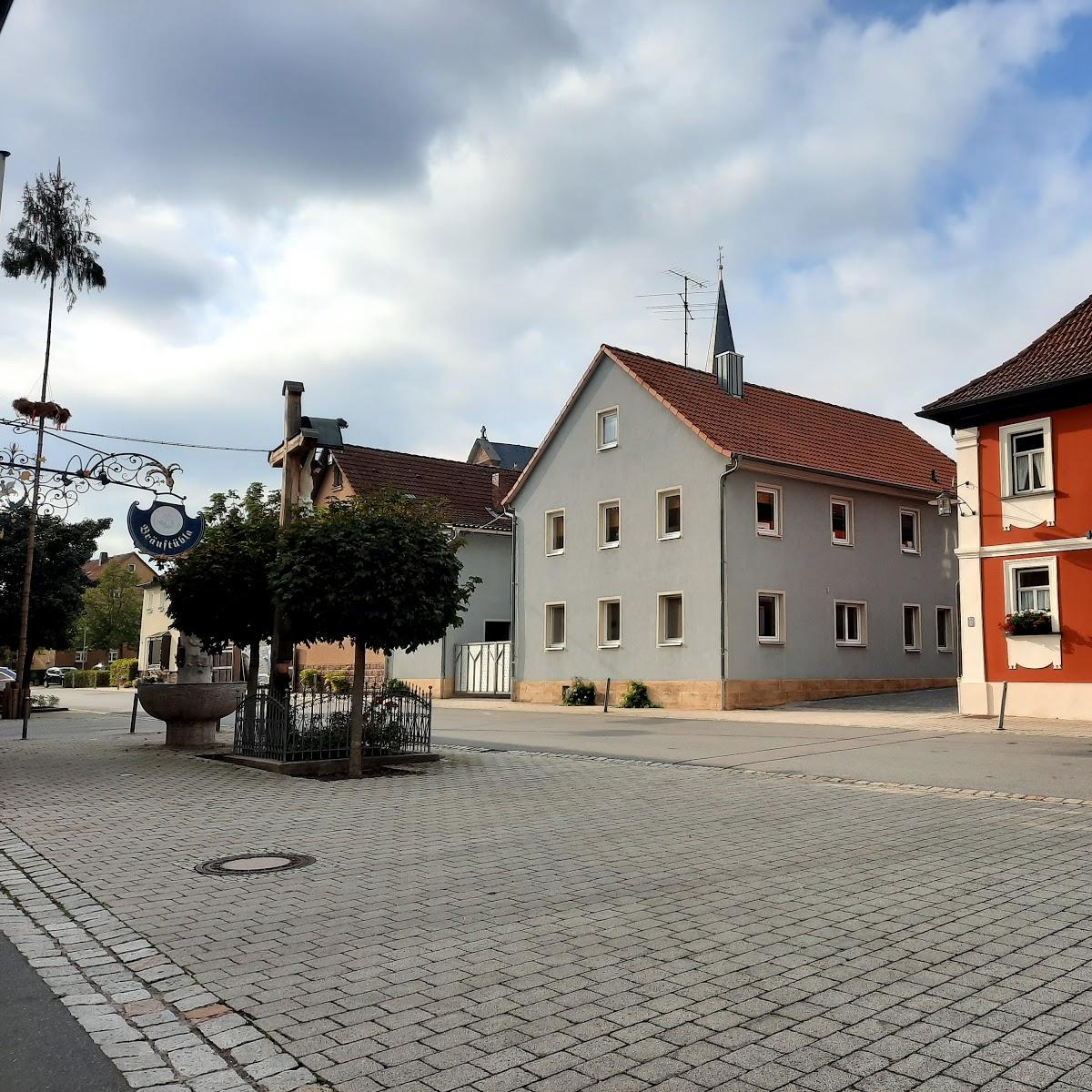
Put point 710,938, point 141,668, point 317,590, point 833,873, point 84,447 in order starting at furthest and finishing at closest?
point 141,668
point 84,447
point 317,590
point 833,873
point 710,938

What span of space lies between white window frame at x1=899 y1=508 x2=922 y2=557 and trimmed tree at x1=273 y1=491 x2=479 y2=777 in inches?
892

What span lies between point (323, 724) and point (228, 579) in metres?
3.27

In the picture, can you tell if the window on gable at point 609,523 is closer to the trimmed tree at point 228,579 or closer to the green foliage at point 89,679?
the trimmed tree at point 228,579

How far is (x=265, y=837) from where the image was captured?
8617 mm

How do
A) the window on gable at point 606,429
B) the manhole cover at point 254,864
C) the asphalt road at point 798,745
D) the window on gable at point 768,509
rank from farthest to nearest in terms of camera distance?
the window on gable at point 606,429 → the window on gable at point 768,509 → the asphalt road at point 798,745 → the manhole cover at point 254,864

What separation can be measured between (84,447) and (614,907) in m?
16.0

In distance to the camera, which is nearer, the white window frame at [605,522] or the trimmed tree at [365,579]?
the trimmed tree at [365,579]

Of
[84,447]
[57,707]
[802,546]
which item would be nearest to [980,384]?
[802,546]

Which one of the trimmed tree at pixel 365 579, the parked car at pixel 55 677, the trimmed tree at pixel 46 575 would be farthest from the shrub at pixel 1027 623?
the parked car at pixel 55 677

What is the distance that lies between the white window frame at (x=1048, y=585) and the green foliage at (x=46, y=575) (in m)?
26.1

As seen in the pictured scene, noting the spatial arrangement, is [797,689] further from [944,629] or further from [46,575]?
[46,575]

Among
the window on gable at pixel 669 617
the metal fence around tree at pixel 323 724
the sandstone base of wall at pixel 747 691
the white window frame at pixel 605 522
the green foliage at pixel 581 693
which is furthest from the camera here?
the white window frame at pixel 605 522

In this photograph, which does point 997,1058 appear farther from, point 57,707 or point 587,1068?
point 57,707

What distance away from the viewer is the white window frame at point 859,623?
30.6m
